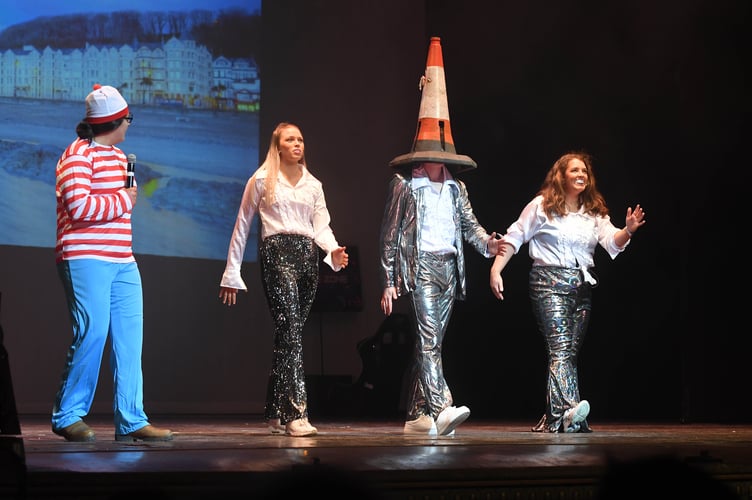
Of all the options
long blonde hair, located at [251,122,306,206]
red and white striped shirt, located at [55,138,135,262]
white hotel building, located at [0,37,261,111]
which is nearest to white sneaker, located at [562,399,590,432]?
long blonde hair, located at [251,122,306,206]

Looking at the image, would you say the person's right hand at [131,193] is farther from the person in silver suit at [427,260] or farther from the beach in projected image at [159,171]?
the beach in projected image at [159,171]

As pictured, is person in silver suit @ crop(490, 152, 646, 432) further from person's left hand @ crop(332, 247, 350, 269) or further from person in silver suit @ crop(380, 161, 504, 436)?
person's left hand @ crop(332, 247, 350, 269)

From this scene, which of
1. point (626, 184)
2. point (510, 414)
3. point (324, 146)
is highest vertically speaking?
point (324, 146)

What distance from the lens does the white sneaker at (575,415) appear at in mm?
5465

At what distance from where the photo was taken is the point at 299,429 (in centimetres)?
482

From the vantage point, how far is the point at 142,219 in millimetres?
7980

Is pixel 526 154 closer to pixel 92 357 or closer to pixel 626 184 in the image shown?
pixel 626 184

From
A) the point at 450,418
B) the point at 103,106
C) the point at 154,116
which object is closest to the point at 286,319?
the point at 450,418

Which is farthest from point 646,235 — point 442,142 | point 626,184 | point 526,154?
point 442,142

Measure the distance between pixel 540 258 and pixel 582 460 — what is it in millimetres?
2540

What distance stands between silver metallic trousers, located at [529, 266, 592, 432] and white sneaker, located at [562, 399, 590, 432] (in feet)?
0.19

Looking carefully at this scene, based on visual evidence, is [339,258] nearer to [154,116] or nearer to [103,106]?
[103,106]

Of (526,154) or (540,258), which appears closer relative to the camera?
(540,258)

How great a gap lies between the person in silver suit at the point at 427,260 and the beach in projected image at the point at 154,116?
9.90 ft
